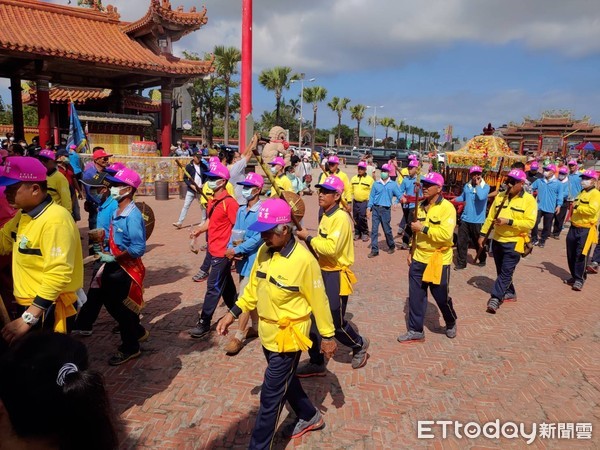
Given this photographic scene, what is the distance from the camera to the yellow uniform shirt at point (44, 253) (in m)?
3.11

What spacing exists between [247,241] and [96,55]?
14169mm

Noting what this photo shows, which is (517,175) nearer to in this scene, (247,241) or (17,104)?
(247,241)

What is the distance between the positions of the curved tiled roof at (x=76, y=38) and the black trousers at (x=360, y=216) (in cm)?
1078

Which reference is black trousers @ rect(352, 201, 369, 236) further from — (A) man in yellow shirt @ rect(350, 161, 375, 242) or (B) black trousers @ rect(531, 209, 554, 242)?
(B) black trousers @ rect(531, 209, 554, 242)

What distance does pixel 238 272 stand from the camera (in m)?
5.44

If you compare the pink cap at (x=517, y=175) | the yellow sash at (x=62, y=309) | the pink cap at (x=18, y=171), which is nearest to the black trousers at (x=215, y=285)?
the yellow sash at (x=62, y=309)

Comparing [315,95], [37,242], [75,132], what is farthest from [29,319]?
[315,95]

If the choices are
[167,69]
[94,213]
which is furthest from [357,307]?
[167,69]

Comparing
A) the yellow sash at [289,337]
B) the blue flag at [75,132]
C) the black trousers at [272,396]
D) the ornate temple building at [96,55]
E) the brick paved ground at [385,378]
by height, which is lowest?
the brick paved ground at [385,378]

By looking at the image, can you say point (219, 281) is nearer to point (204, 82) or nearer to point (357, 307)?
point (357, 307)

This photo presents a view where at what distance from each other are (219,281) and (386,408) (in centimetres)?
245

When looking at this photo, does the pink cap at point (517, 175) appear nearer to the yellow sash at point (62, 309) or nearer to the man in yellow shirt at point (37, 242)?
the man in yellow shirt at point (37, 242)

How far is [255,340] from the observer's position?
17.9 ft

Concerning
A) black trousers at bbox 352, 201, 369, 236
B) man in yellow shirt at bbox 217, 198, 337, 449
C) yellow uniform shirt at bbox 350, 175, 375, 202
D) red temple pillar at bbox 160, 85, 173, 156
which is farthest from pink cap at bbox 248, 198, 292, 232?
red temple pillar at bbox 160, 85, 173, 156
